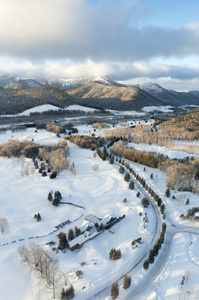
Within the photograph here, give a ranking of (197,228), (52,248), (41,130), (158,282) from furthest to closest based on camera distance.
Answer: (41,130) → (197,228) → (52,248) → (158,282)

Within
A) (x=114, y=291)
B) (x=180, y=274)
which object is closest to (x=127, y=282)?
(x=114, y=291)

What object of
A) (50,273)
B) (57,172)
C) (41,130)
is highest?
(41,130)

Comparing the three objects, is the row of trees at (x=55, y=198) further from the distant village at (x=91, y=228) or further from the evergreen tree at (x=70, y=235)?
the evergreen tree at (x=70, y=235)

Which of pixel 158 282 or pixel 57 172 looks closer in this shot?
pixel 158 282

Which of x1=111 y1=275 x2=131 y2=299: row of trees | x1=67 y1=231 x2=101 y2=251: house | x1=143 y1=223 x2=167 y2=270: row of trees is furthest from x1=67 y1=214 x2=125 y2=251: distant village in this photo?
x1=111 y1=275 x2=131 y2=299: row of trees

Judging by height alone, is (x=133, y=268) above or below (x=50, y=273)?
below

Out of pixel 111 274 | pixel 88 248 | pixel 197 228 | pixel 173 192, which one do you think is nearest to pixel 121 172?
pixel 173 192

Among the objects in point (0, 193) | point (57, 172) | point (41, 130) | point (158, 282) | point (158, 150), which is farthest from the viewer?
point (41, 130)

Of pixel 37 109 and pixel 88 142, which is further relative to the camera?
pixel 37 109

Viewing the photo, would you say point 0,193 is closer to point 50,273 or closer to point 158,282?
point 50,273

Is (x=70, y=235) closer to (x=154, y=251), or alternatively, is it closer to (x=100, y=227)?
(x=100, y=227)
